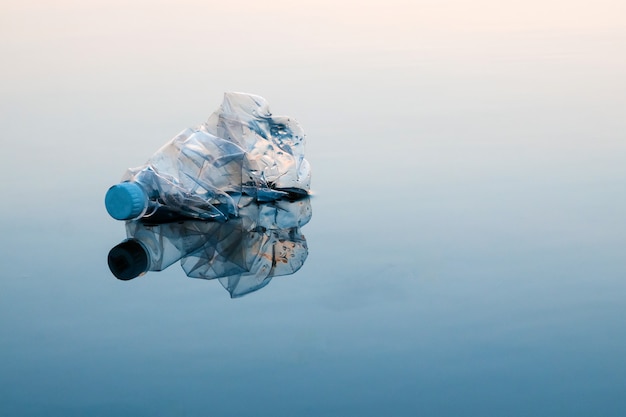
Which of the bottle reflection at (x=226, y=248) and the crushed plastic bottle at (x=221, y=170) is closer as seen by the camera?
the bottle reflection at (x=226, y=248)

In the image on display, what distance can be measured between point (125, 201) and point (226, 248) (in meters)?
0.30

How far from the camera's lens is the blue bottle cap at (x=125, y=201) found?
10.9ft

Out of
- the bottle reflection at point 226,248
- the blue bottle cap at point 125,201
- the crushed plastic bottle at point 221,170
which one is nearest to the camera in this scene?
the bottle reflection at point 226,248

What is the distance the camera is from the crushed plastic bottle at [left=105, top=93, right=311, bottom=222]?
348cm

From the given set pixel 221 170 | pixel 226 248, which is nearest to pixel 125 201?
pixel 226 248

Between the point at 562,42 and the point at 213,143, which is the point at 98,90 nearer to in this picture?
the point at 213,143

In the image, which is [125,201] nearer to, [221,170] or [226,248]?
[226,248]

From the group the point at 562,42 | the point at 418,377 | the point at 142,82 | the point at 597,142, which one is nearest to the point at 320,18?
the point at 562,42

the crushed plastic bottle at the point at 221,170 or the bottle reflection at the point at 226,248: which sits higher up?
the crushed plastic bottle at the point at 221,170

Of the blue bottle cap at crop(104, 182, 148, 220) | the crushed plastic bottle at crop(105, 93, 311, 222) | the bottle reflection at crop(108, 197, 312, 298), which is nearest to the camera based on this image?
the bottle reflection at crop(108, 197, 312, 298)

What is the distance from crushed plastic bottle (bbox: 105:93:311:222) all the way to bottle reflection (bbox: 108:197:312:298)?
0.06 meters

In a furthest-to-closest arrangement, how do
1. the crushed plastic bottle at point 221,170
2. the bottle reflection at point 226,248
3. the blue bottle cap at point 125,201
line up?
1. the crushed plastic bottle at point 221,170
2. the blue bottle cap at point 125,201
3. the bottle reflection at point 226,248

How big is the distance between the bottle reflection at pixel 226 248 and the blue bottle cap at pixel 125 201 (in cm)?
8

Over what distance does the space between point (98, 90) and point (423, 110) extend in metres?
1.41
